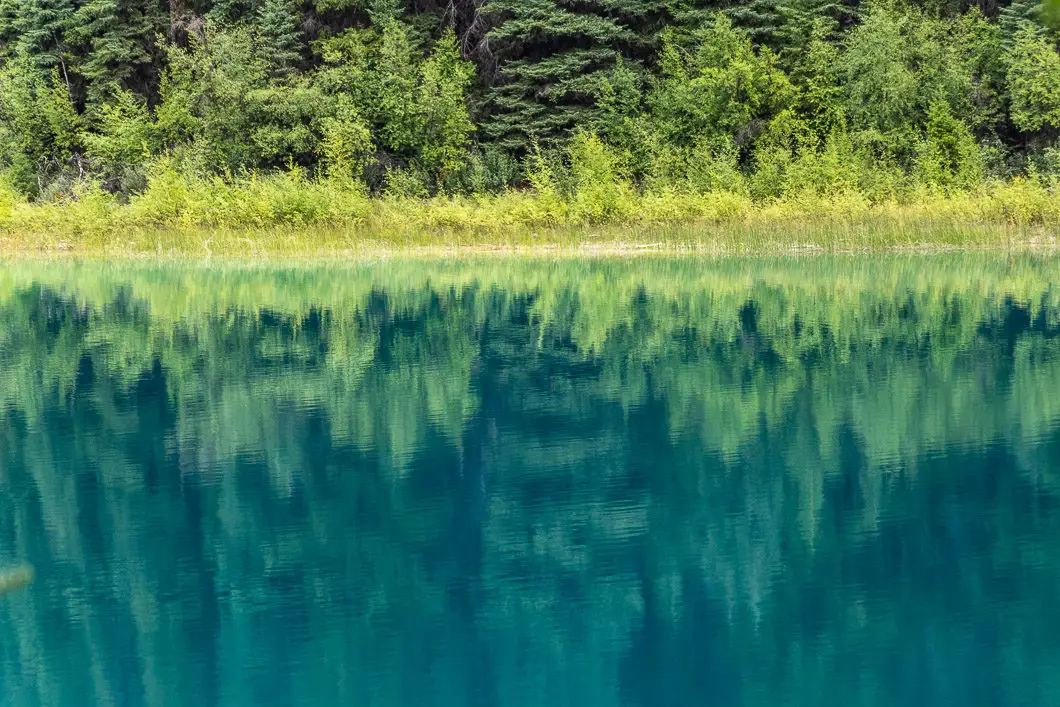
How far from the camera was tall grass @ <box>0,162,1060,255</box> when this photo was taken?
29.3 meters

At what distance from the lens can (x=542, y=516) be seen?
8.09 meters

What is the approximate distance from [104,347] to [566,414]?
309 inches

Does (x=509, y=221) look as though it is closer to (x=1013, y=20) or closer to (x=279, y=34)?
(x=279, y=34)

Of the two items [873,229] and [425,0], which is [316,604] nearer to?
[873,229]

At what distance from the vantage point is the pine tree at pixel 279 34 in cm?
4122

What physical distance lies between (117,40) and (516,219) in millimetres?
19081

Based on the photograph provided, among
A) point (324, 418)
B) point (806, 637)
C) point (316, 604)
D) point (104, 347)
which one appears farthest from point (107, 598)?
point (104, 347)

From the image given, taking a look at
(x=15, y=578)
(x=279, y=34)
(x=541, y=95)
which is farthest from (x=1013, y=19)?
(x=15, y=578)

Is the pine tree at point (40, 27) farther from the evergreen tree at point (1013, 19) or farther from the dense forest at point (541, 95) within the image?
the evergreen tree at point (1013, 19)

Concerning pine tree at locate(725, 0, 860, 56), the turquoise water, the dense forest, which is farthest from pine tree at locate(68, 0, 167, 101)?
the turquoise water

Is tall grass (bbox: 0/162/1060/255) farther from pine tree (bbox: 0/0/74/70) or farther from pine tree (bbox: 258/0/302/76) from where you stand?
pine tree (bbox: 0/0/74/70)

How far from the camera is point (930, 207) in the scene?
29812 millimetres

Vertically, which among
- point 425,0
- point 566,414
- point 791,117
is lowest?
point 566,414

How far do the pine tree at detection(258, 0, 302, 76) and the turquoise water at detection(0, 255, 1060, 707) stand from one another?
85.4 ft
